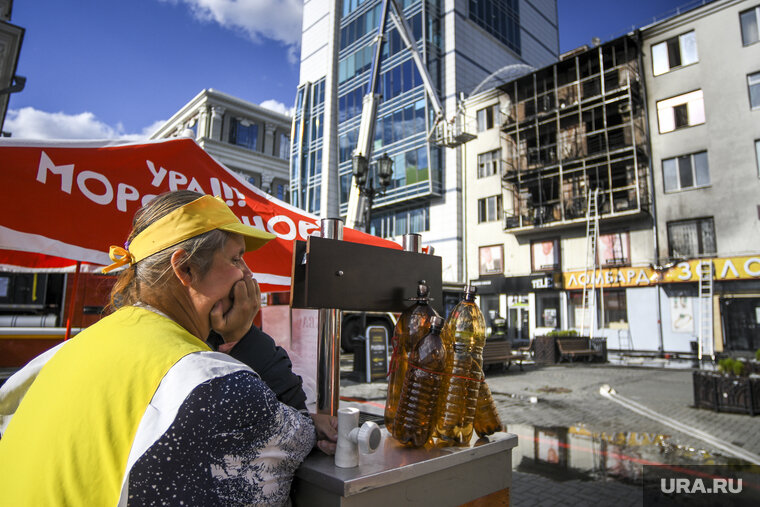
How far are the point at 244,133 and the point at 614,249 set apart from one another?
39.3 meters

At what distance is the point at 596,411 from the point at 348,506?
28.5 ft

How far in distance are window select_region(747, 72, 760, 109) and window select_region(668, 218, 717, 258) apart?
5.75m

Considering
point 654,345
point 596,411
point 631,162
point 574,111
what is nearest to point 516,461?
point 596,411

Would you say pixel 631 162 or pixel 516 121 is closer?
pixel 631 162

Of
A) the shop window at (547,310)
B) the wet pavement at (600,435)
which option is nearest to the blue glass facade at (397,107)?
the shop window at (547,310)

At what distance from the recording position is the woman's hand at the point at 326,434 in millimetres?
1456

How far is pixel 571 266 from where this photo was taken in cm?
2483

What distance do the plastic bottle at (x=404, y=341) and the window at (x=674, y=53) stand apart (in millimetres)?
27906

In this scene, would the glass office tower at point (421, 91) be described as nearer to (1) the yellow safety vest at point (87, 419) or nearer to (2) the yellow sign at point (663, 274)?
(2) the yellow sign at point (663, 274)

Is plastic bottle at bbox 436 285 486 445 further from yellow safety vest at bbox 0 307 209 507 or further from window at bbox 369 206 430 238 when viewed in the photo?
window at bbox 369 206 430 238

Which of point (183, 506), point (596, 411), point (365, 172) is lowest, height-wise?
point (596, 411)

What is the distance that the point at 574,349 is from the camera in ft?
57.1

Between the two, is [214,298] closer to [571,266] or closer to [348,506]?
[348,506]

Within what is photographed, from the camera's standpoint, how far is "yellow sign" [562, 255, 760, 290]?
63.0ft
